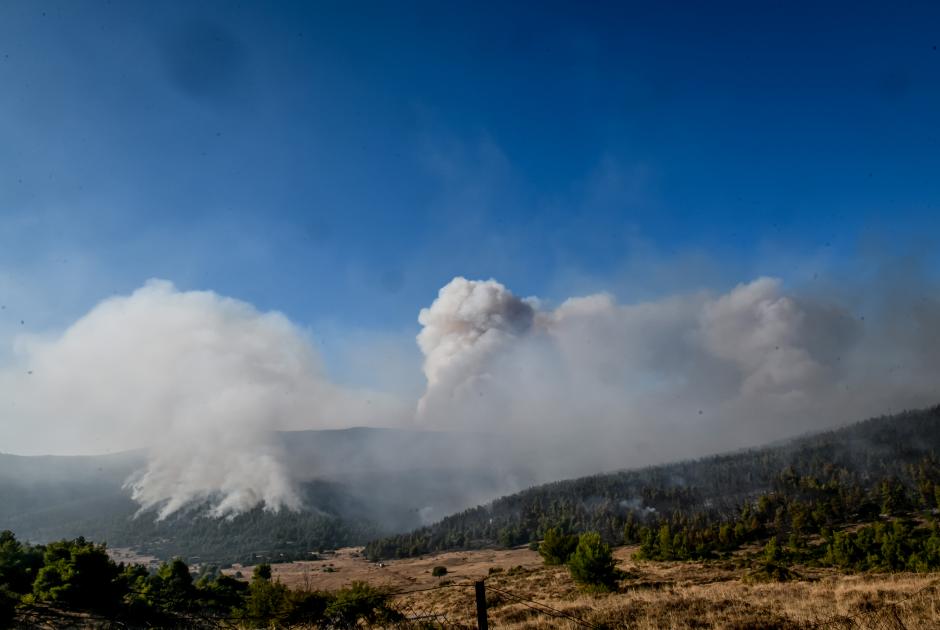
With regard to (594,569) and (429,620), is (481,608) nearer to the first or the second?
(429,620)

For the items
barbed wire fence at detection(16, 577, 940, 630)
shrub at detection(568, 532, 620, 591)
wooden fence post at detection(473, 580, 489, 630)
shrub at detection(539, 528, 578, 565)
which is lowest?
shrub at detection(539, 528, 578, 565)

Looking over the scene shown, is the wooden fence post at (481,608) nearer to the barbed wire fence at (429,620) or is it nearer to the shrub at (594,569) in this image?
the barbed wire fence at (429,620)

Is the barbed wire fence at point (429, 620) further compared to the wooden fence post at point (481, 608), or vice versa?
the barbed wire fence at point (429, 620)

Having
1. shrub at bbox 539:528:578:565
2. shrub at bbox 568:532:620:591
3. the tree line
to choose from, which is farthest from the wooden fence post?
shrub at bbox 539:528:578:565

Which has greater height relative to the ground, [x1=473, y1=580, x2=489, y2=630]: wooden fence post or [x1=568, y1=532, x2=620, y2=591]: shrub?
[x1=473, y1=580, x2=489, y2=630]: wooden fence post

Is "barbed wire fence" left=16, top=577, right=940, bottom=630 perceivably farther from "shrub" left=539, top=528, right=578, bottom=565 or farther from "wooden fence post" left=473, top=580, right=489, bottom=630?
"shrub" left=539, top=528, right=578, bottom=565

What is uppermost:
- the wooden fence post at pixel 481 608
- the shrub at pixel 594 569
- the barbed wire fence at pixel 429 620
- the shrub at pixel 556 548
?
the wooden fence post at pixel 481 608

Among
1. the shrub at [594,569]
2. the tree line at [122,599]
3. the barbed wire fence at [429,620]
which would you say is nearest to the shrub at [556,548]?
the shrub at [594,569]

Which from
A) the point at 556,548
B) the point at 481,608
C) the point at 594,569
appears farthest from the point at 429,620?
→ the point at 556,548

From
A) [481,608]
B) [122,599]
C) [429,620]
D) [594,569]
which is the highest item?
[481,608]

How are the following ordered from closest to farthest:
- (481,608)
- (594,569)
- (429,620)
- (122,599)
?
(481,608) → (429,620) → (122,599) → (594,569)

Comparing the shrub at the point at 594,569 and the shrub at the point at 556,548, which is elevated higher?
the shrub at the point at 594,569

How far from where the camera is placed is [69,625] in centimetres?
2717

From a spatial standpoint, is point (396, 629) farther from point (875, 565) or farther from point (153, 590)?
point (875, 565)
